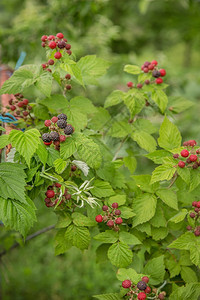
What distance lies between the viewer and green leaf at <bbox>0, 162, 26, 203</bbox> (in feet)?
3.19

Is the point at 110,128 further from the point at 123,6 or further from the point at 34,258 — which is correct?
the point at 123,6

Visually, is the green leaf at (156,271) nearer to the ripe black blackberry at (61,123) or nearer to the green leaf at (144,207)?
the green leaf at (144,207)

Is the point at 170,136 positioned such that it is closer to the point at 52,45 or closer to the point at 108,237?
the point at 108,237

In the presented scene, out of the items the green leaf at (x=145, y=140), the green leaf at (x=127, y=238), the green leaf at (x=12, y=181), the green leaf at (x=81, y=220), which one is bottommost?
the green leaf at (x=127, y=238)

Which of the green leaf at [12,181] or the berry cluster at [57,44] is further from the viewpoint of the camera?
the berry cluster at [57,44]

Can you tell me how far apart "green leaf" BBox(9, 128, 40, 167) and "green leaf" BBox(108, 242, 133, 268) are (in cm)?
45

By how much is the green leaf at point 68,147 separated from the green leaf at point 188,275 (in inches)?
26.7

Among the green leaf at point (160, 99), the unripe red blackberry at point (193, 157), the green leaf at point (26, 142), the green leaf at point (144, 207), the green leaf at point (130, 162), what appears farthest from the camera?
the green leaf at point (130, 162)

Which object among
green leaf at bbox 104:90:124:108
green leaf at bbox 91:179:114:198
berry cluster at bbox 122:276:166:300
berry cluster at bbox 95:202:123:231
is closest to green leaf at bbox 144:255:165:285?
berry cluster at bbox 122:276:166:300

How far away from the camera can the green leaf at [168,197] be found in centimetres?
116

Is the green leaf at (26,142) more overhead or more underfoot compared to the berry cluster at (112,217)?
more overhead

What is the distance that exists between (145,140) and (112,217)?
36 centimetres

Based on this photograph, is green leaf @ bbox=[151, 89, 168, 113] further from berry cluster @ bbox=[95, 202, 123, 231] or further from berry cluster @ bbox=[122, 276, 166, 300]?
berry cluster @ bbox=[122, 276, 166, 300]

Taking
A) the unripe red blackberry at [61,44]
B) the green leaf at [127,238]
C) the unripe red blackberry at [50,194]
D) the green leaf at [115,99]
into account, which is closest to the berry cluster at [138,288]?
the green leaf at [127,238]
